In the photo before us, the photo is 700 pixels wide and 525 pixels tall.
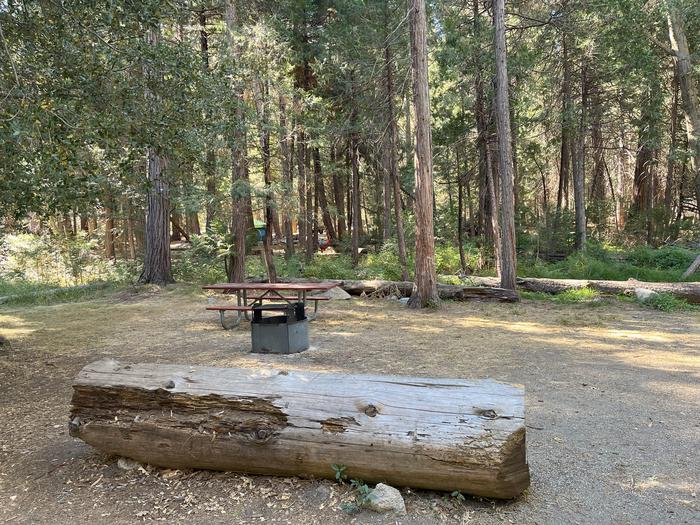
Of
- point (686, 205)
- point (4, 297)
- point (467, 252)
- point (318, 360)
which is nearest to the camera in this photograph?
point (318, 360)

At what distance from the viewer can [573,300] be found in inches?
442

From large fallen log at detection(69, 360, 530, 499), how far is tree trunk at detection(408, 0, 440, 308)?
23.6ft

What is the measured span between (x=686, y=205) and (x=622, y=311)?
1546 cm

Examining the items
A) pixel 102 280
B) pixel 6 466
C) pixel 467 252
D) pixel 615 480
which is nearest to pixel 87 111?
pixel 6 466

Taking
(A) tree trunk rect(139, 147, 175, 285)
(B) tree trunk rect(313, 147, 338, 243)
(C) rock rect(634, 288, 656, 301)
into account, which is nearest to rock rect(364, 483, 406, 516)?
(C) rock rect(634, 288, 656, 301)

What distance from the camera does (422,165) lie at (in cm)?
1011

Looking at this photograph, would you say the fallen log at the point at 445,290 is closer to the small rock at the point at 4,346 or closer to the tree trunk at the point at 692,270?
the tree trunk at the point at 692,270

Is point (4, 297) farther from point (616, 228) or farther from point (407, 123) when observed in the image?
point (616, 228)

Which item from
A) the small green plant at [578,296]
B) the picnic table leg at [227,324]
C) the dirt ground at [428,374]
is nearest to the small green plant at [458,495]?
the dirt ground at [428,374]

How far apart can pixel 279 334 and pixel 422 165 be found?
5.13 meters

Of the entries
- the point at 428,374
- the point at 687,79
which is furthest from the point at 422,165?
the point at 687,79

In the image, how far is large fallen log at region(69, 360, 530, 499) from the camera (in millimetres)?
2773

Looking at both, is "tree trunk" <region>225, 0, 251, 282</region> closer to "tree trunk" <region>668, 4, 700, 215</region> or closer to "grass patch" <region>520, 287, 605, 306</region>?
"grass patch" <region>520, 287, 605, 306</region>

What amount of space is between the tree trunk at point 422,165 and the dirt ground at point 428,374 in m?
0.74
